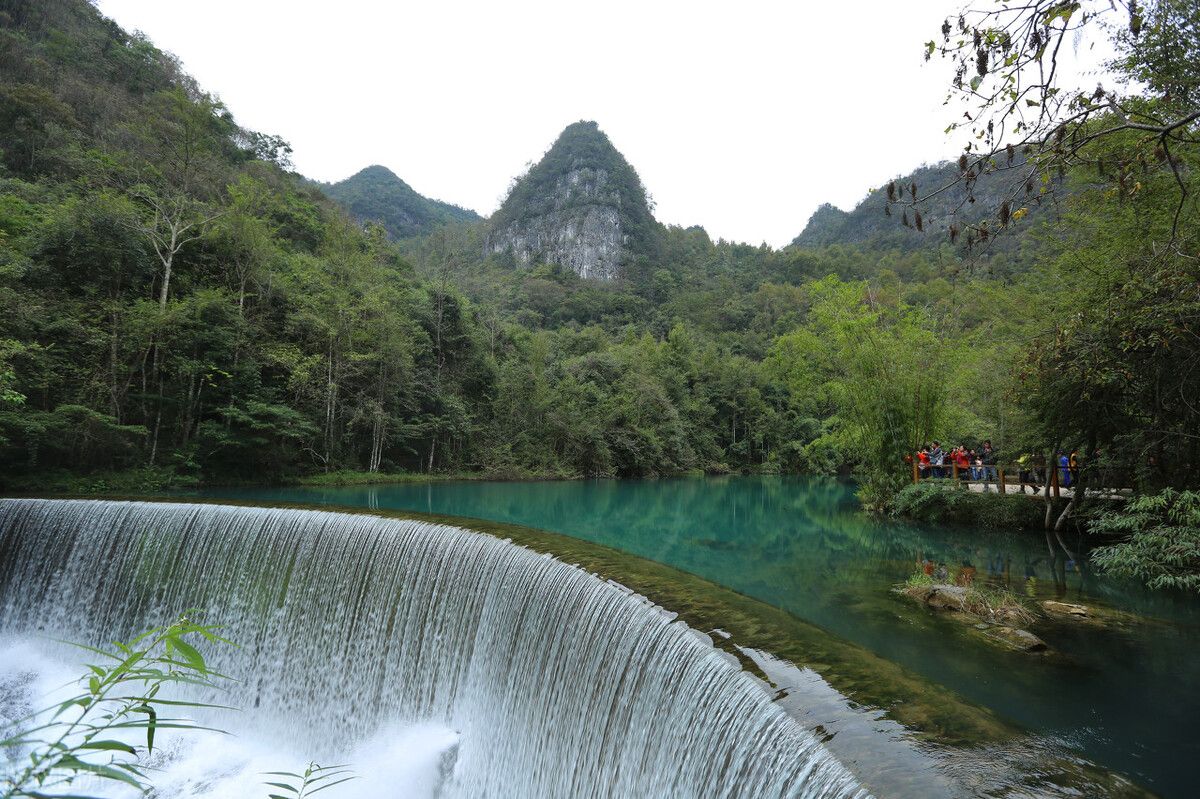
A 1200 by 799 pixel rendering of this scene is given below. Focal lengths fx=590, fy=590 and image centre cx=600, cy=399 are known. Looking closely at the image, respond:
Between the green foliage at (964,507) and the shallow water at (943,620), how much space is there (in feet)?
2.25

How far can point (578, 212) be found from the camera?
265ft

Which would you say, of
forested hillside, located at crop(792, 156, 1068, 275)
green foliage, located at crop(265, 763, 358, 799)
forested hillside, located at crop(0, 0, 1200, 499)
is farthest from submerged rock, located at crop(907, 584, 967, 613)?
green foliage, located at crop(265, 763, 358, 799)

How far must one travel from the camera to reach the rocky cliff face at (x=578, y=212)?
77.9 metres

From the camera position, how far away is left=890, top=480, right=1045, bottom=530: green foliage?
12859 millimetres

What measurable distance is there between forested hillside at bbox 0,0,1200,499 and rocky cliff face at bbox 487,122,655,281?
143 feet

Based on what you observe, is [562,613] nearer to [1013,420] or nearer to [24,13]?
[1013,420]

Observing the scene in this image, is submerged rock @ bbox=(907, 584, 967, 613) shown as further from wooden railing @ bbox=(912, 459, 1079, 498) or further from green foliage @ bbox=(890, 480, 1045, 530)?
wooden railing @ bbox=(912, 459, 1079, 498)

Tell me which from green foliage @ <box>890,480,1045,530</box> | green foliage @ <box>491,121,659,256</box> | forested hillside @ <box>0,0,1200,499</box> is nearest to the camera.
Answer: forested hillside @ <box>0,0,1200,499</box>

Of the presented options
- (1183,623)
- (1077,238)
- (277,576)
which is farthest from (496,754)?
(1077,238)

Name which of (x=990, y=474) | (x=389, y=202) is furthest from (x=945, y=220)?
(x=389, y=202)

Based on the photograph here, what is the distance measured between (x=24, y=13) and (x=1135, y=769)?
41.4 meters

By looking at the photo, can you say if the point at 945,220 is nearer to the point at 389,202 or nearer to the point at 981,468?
the point at 981,468

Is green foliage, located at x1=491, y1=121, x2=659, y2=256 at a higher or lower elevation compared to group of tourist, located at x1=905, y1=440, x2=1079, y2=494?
higher

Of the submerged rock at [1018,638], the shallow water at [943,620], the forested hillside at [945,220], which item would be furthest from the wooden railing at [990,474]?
the submerged rock at [1018,638]
